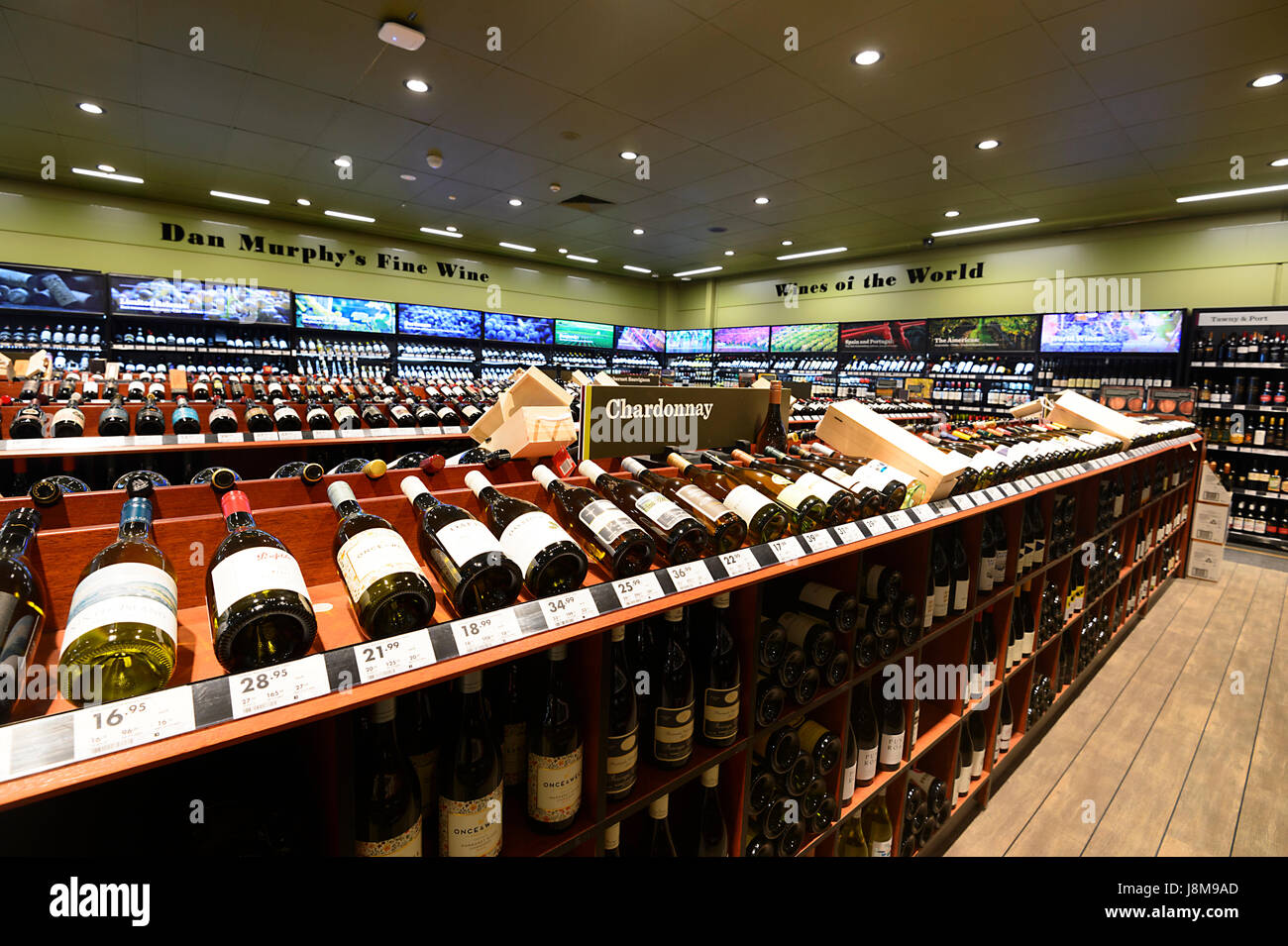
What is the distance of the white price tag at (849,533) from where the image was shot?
1412mm

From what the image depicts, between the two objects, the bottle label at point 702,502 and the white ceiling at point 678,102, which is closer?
the bottle label at point 702,502

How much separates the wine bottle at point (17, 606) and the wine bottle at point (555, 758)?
25.0 inches

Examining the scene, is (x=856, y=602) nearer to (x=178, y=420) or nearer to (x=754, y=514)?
(x=754, y=514)

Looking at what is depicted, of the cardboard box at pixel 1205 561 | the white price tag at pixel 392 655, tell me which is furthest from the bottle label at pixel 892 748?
the cardboard box at pixel 1205 561

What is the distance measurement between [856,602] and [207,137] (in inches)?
273

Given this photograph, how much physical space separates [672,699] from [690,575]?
1.32ft

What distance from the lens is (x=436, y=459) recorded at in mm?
1525

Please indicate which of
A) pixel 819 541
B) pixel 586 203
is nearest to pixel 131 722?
pixel 819 541

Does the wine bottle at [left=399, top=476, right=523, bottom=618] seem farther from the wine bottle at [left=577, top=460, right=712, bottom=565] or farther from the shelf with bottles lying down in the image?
the wine bottle at [left=577, top=460, right=712, bottom=565]

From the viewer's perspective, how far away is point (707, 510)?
51.8 inches

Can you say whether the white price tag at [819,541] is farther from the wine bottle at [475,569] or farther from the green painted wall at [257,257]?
the green painted wall at [257,257]

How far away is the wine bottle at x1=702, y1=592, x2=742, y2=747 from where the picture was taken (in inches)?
52.4

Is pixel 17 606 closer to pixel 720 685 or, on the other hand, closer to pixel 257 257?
pixel 720 685

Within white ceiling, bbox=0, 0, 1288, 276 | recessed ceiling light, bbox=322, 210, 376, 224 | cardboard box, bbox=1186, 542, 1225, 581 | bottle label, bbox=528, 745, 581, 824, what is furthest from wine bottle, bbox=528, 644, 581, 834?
recessed ceiling light, bbox=322, 210, 376, 224
